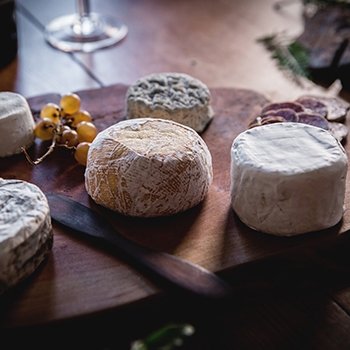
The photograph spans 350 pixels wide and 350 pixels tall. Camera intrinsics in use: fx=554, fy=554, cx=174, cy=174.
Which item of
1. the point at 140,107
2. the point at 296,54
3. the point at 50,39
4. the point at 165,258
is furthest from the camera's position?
the point at 50,39

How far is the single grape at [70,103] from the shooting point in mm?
1666

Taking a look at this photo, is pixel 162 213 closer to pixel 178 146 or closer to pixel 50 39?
pixel 178 146

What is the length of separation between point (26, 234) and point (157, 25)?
66.6 inches

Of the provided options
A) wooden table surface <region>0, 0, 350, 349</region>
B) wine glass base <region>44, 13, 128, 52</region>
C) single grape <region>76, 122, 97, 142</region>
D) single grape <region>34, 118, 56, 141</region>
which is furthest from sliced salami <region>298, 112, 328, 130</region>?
wine glass base <region>44, 13, 128, 52</region>

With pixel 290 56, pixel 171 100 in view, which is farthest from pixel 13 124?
pixel 290 56

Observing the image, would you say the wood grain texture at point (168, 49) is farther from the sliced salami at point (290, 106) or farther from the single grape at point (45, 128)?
the single grape at point (45, 128)

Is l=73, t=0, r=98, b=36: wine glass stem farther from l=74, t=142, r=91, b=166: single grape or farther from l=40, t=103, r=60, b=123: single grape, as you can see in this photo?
l=74, t=142, r=91, b=166: single grape

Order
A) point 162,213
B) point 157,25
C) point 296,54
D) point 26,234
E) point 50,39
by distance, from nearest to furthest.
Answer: point 26,234 < point 162,213 < point 296,54 < point 50,39 < point 157,25

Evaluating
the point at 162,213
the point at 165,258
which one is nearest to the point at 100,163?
the point at 162,213

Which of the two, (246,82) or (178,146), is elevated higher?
(178,146)

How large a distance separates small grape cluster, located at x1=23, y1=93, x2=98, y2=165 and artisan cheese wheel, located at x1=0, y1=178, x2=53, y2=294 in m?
0.30

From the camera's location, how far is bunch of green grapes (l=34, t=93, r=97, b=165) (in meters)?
1.56

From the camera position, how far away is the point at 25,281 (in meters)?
1.13

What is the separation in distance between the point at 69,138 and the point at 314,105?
0.76 meters
